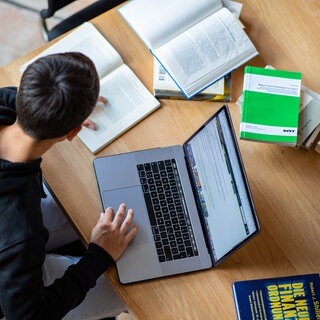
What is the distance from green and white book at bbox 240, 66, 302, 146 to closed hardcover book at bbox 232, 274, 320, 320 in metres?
0.32

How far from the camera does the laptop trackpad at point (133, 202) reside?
49.4 inches

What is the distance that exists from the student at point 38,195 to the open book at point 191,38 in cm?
33

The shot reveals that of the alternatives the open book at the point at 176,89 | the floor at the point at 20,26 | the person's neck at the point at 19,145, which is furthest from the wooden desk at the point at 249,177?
the floor at the point at 20,26

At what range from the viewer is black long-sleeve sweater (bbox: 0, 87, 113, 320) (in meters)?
1.10

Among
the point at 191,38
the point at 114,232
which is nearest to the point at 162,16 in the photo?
the point at 191,38

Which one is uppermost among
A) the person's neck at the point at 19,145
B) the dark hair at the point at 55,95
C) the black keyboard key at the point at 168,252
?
the dark hair at the point at 55,95

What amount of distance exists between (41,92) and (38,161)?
19 centimetres

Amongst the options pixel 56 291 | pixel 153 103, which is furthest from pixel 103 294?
pixel 153 103

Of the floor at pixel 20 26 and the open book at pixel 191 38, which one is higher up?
the open book at pixel 191 38

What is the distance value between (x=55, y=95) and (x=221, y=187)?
41 centimetres

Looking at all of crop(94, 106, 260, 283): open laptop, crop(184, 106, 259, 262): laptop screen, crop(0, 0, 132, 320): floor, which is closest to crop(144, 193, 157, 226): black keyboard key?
crop(94, 106, 260, 283): open laptop

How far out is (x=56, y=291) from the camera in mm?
1181

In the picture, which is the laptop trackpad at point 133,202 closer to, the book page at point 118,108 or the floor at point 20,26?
the book page at point 118,108

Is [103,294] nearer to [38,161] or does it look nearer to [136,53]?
[38,161]
